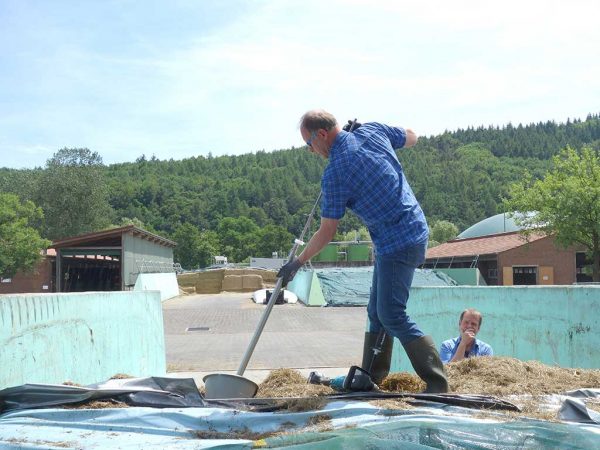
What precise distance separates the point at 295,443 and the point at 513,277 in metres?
47.2

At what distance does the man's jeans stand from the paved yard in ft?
24.9

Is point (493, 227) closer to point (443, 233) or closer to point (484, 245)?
point (484, 245)

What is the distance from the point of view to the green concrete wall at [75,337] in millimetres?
4742

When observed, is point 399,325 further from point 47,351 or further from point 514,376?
point 47,351

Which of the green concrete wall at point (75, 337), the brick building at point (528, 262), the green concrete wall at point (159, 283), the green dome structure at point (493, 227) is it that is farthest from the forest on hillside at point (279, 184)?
the green concrete wall at point (75, 337)

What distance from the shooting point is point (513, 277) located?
47438 millimetres

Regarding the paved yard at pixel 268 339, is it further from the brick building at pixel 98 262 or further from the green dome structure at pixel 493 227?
the green dome structure at pixel 493 227

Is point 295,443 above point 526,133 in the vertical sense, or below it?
below

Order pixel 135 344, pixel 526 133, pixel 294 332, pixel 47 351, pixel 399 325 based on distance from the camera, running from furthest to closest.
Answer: pixel 526 133
pixel 294 332
pixel 135 344
pixel 47 351
pixel 399 325

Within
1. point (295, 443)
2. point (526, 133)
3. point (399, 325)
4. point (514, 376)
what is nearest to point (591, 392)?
point (514, 376)

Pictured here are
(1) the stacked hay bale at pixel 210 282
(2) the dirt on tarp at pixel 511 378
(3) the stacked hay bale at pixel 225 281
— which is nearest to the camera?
(2) the dirt on tarp at pixel 511 378

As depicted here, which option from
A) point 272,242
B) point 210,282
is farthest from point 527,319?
point 272,242

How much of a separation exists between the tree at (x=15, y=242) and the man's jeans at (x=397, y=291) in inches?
2071

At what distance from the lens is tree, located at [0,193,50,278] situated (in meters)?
52.2
